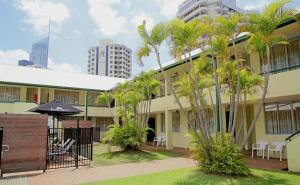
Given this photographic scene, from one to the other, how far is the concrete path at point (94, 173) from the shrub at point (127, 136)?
4.80 meters

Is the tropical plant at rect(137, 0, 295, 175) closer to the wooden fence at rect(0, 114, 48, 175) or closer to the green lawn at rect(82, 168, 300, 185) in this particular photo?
the green lawn at rect(82, 168, 300, 185)

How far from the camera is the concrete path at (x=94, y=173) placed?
9500 mm

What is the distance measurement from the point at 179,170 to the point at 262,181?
355 cm

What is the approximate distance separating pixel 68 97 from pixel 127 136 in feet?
47.4

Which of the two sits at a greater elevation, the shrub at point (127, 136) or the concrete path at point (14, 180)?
the shrub at point (127, 136)

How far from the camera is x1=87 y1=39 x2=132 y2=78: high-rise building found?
113 meters

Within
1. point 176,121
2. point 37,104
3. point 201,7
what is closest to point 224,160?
point 176,121

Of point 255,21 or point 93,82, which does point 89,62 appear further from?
point 255,21

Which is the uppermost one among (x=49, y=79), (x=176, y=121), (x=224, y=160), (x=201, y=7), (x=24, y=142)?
(x=201, y=7)

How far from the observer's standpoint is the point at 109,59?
370 feet

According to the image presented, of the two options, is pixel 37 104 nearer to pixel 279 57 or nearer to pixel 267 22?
pixel 279 57

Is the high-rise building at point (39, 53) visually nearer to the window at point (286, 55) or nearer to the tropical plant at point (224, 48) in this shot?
the window at point (286, 55)

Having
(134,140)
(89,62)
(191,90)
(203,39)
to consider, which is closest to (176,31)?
(203,39)

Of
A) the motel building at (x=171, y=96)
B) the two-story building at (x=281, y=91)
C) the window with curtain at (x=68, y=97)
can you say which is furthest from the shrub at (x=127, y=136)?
the window with curtain at (x=68, y=97)
